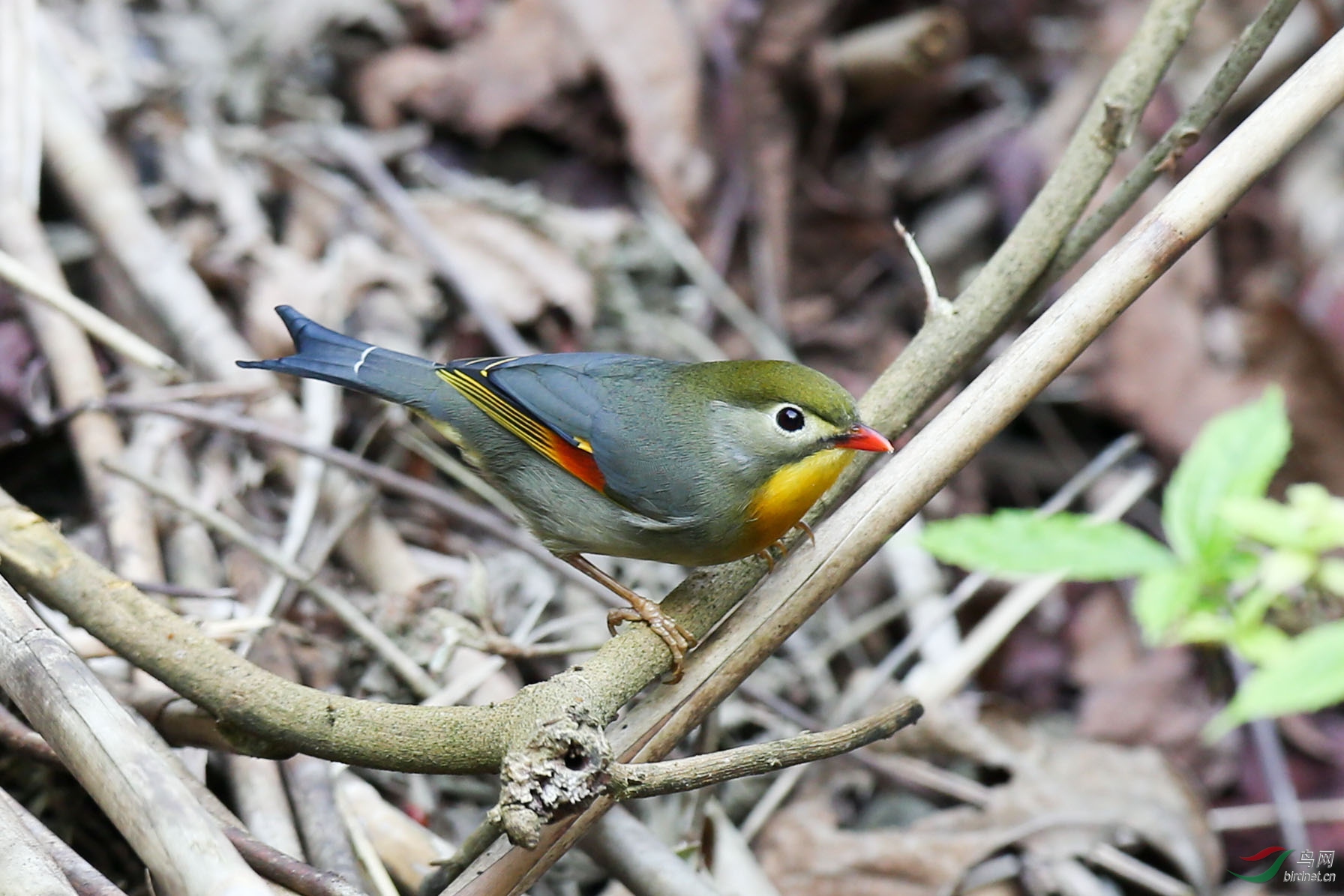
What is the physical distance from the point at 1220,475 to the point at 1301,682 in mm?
1033

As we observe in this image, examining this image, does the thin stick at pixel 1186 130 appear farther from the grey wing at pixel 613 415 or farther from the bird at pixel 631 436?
the grey wing at pixel 613 415

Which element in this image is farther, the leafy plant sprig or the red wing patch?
the leafy plant sprig

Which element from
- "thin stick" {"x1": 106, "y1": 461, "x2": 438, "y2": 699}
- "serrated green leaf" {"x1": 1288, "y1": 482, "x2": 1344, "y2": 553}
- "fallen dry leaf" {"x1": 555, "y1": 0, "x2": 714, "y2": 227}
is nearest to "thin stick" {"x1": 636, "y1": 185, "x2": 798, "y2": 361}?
"fallen dry leaf" {"x1": 555, "y1": 0, "x2": 714, "y2": 227}

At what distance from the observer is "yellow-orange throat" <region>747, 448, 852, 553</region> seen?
2.78 m

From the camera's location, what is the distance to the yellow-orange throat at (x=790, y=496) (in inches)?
109

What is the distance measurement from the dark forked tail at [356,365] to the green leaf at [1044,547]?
4.82 ft

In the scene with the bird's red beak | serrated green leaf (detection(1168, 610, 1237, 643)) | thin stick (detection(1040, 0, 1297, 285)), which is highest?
thin stick (detection(1040, 0, 1297, 285))

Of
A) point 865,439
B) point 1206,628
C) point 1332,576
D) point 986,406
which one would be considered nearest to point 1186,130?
point 986,406

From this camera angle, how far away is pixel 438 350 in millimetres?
4246

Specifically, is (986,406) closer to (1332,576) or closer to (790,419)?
(790,419)

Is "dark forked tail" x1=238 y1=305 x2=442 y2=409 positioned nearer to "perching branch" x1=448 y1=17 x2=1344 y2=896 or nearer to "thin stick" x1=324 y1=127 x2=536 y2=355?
"thin stick" x1=324 y1=127 x2=536 y2=355

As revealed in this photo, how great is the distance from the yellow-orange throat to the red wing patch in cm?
46

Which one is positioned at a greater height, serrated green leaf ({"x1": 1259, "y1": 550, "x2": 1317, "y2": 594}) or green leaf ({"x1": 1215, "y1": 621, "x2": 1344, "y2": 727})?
serrated green leaf ({"x1": 1259, "y1": 550, "x2": 1317, "y2": 594})

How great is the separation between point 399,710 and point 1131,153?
440 cm
